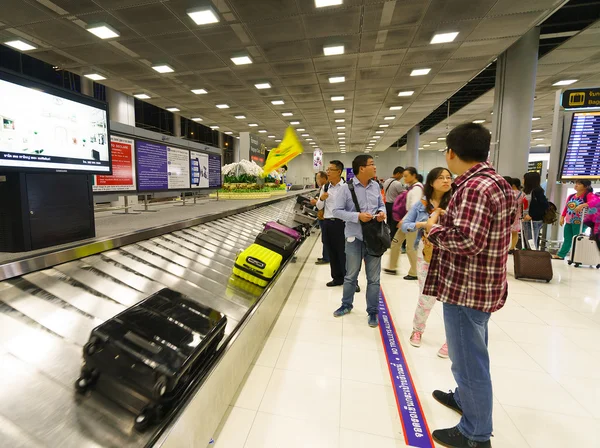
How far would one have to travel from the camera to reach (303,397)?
2.12m

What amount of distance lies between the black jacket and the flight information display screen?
0.56 metres

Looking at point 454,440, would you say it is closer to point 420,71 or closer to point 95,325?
point 95,325

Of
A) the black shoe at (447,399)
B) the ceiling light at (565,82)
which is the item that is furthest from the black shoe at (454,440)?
the ceiling light at (565,82)

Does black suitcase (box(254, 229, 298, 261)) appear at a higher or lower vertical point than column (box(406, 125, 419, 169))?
lower

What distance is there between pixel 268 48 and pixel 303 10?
5.46ft

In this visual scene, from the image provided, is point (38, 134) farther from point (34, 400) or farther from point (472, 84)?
point (472, 84)

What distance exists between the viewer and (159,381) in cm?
123

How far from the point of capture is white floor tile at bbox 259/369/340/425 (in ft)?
6.47

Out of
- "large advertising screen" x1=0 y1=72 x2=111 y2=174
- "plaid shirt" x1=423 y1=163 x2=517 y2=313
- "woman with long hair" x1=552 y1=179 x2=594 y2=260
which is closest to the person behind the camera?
"plaid shirt" x1=423 y1=163 x2=517 y2=313

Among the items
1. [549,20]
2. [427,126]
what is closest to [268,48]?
[549,20]

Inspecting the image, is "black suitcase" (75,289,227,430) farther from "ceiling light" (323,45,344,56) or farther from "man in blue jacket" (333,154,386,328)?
"ceiling light" (323,45,344,56)

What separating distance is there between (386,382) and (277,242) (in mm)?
1895

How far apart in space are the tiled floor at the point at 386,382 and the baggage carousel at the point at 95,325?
0.79ft

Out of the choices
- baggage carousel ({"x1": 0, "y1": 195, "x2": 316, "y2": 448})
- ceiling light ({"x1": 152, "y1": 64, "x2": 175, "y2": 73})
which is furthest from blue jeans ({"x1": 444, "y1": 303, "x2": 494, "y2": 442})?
ceiling light ({"x1": 152, "y1": 64, "x2": 175, "y2": 73})
